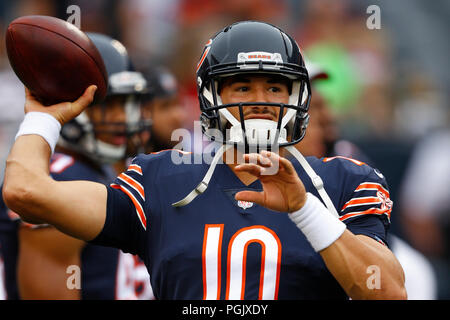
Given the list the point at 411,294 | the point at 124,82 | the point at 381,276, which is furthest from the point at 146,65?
the point at 381,276

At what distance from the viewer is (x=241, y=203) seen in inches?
92.5

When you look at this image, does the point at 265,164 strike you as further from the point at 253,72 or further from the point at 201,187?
the point at 253,72

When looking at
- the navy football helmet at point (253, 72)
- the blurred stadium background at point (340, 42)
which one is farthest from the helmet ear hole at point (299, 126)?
the blurred stadium background at point (340, 42)

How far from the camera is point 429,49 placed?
7.64 m

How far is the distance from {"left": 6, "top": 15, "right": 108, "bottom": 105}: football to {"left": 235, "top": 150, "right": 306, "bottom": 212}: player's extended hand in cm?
72

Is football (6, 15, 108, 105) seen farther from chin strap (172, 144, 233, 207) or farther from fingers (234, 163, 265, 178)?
fingers (234, 163, 265, 178)

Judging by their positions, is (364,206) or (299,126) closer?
(364,206)

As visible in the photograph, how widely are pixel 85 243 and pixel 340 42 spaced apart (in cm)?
451

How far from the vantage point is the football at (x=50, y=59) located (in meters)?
2.42

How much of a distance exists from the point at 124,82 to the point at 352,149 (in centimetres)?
207

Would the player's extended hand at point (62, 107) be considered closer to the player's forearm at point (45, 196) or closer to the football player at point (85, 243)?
the player's forearm at point (45, 196)

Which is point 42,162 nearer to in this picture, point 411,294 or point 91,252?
point 91,252

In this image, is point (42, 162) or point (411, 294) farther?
point (411, 294)

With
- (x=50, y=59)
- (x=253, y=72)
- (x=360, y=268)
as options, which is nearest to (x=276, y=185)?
(x=360, y=268)
